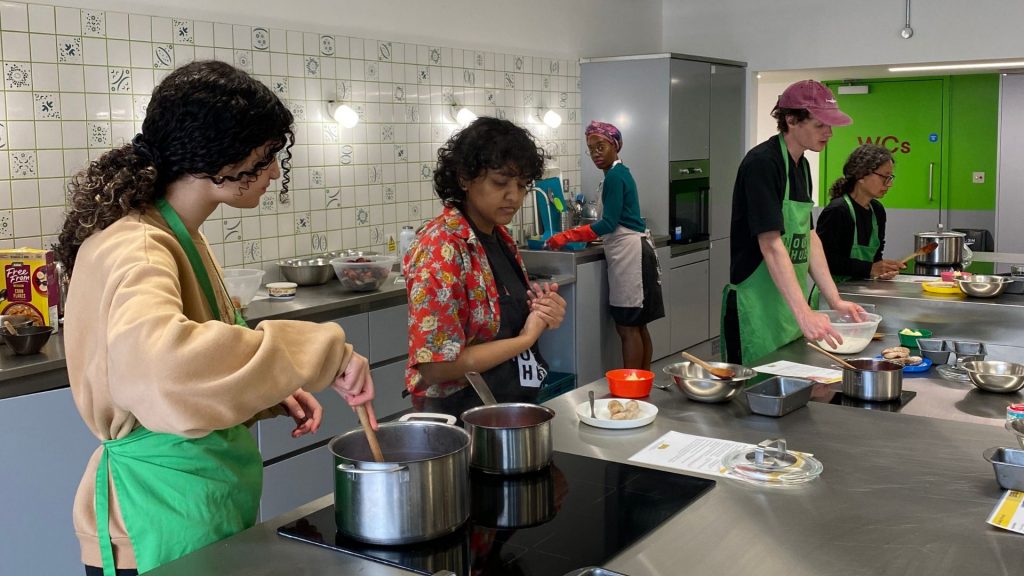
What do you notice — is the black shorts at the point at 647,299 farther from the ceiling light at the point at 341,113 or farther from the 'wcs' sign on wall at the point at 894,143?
the 'wcs' sign on wall at the point at 894,143

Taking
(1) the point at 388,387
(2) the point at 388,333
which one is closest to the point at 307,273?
(2) the point at 388,333

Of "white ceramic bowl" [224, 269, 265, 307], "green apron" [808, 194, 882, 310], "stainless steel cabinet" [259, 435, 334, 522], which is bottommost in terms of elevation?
"stainless steel cabinet" [259, 435, 334, 522]

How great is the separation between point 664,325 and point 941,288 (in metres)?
2.46

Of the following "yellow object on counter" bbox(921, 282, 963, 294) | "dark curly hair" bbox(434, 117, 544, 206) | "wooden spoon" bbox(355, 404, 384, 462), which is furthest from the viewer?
"yellow object on counter" bbox(921, 282, 963, 294)

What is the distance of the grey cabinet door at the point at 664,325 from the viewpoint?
5.92 m

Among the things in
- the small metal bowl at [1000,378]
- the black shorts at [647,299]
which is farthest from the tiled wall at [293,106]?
the small metal bowl at [1000,378]

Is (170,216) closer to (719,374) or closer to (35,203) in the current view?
(719,374)

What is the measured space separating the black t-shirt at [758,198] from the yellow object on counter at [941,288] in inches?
29.1

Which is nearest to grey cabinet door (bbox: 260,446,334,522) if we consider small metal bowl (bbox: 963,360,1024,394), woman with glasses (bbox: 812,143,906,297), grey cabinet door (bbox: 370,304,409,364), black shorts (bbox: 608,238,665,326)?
grey cabinet door (bbox: 370,304,409,364)

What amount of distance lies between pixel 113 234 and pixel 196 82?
27 centimetres

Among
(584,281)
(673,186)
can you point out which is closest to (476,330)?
(584,281)

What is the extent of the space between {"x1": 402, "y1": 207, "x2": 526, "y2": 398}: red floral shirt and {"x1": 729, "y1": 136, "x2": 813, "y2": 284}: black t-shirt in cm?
108

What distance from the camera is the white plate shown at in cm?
203

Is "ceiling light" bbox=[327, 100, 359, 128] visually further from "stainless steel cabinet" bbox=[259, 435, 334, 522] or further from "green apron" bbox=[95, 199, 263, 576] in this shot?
"green apron" bbox=[95, 199, 263, 576]
